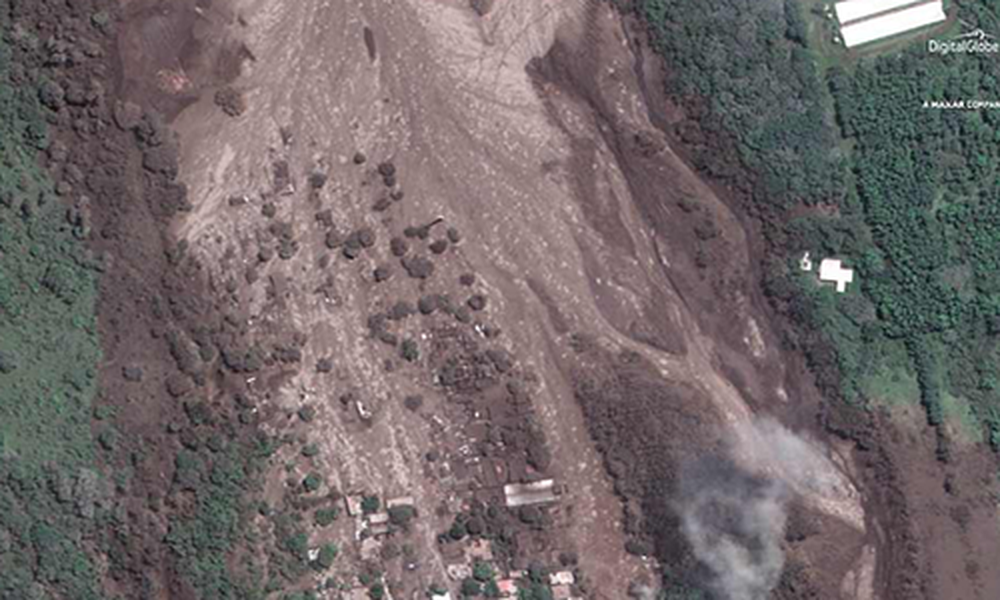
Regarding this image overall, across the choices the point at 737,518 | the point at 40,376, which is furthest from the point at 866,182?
the point at 40,376

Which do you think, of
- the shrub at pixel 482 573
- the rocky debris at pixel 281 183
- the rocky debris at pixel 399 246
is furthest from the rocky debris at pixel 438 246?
the shrub at pixel 482 573

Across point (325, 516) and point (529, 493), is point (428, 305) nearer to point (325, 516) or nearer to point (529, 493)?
point (529, 493)

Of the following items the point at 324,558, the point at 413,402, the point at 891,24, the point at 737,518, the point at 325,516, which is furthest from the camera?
the point at 891,24

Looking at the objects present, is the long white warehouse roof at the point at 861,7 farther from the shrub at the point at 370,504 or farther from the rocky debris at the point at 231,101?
the shrub at the point at 370,504

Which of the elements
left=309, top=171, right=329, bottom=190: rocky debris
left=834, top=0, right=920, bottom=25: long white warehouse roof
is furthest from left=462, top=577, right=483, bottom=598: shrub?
left=834, top=0, right=920, bottom=25: long white warehouse roof

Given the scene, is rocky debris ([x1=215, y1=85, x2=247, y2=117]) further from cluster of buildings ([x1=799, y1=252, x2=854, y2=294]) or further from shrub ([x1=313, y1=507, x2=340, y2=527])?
cluster of buildings ([x1=799, y1=252, x2=854, y2=294])

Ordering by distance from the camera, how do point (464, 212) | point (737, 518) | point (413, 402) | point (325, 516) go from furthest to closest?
1. point (464, 212)
2. point (413, 402)
3. point (325, 516)
4. point (737, 518)
